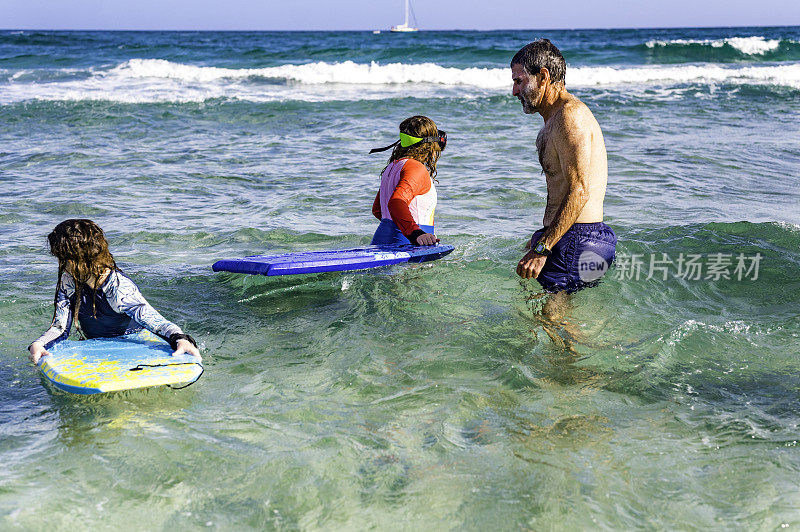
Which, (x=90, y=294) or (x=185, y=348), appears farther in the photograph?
(x=90, y=294)

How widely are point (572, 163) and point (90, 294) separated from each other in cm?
273

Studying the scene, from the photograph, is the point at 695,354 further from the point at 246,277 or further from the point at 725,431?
the point at 246,277

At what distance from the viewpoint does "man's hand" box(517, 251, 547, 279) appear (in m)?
4.07

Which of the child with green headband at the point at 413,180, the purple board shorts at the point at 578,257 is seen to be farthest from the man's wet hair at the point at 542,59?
the child with green headband at the point at 413,180

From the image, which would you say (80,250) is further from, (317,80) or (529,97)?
(317,80)

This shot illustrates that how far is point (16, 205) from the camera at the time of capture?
7824 millimetres

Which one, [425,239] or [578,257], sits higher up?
[578,257]

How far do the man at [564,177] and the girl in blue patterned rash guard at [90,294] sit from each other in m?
2.07

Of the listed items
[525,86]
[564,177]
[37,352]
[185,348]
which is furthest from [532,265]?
[37,352]

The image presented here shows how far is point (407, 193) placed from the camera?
17.1 ft

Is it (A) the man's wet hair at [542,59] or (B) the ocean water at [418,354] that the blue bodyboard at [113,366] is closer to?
(B) the ocean water at [418,354]

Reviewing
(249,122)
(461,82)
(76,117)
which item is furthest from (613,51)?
(76,117)

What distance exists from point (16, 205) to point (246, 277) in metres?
3.64

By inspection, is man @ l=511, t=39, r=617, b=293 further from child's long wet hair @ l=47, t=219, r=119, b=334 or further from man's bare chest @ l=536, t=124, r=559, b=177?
child's long wet hair @ l=47, t=219, r=119, b=334
